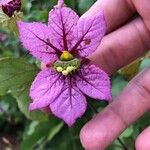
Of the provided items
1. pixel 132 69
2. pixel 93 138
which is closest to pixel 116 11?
pixel 132 69

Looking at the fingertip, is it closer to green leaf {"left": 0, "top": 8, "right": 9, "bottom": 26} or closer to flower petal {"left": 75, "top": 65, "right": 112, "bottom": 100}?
flower petal {"left": 75, "top": 65, "right": 112, "bottom": 100}

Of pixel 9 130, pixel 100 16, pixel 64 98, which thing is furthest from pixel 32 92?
pixel 9 130

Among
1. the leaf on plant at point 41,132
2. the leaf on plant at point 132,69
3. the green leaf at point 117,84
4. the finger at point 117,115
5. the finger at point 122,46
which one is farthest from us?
the leaf on plant at point 41,132

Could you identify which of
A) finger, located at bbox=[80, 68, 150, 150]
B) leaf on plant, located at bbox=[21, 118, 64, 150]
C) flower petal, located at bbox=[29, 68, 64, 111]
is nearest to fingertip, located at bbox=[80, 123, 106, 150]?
finger, located at bbox=[80, 68, 150, 150]

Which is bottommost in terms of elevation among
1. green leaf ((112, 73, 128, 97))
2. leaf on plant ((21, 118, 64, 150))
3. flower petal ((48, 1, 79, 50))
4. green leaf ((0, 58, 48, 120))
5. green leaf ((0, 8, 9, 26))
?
leaf on plant ((21, 118, 64, 150))

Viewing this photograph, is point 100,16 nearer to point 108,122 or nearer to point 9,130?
point 108,122

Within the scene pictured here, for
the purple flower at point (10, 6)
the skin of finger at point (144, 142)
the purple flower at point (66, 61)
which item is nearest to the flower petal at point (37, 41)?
the purple flower at point (66, 61)

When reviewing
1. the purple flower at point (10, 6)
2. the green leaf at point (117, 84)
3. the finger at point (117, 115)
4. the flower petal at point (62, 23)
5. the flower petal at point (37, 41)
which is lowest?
the green leaf at point (117, 84)

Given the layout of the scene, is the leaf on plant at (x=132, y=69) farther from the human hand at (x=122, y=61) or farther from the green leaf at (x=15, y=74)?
the green leaf at (x=15, y=74)
